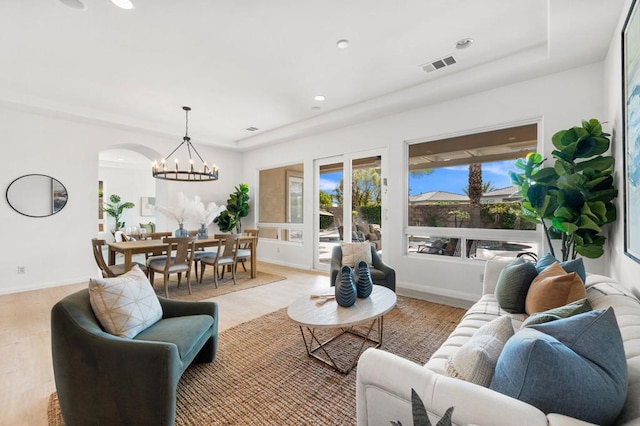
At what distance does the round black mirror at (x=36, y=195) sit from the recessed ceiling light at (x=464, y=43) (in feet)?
20.2

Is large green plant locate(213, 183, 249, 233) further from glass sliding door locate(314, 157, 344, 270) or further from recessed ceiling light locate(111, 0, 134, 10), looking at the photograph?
recessed ceiling light locate(111, 0, 134, 10)

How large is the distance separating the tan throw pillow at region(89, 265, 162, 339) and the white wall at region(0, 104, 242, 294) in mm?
4181

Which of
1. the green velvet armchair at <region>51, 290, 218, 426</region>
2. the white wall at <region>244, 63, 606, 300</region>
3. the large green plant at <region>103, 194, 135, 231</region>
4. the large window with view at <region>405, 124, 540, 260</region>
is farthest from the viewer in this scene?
the large green plant at <region>103, 194, 135, 231</region>

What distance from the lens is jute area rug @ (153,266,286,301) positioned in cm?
424

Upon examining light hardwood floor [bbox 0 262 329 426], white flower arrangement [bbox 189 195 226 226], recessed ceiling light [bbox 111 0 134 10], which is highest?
recessed ceiling light [bbox 111 0 134 10]

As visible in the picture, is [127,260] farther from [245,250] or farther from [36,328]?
[245,250]

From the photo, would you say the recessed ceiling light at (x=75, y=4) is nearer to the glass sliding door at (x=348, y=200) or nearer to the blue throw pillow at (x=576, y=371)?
the blue throw pillow at (x=576, y=371)

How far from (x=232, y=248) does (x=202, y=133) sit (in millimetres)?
2839

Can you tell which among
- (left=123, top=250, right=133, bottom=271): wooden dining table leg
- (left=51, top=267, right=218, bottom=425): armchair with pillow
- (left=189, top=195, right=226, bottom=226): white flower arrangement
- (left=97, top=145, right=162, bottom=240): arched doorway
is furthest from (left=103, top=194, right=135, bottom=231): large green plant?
(left=51, top=267, right=218, bottom=425): armchair with pillow

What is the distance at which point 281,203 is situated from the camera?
681cm

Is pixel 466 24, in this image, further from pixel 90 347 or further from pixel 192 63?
pixel 90 347

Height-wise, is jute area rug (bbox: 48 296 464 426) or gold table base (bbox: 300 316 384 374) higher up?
gold table base (bbox: 300 316 384 374)

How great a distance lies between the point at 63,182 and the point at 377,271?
5.32 meters

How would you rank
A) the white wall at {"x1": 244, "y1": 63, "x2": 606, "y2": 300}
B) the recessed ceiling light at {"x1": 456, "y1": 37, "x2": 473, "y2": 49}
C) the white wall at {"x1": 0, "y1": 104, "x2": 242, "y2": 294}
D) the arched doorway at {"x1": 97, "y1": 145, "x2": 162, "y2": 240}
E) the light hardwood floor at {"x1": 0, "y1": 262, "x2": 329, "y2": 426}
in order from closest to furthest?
the light hardwood floor at {"x1": 0, "y1": 262, "x2": 329, "y2": 426} < the recessed ceiling light at {"x1": 456, "y1": 37, "x2": 473, "y2": 49} < the white wall at {"x1": 244, "y1": 63, "x2": 606, "y2": 300} < the white wall at {"x1": 0, "y1": 104, "x2": 242, "y2": 294} < the arched doorway at {"x1": 97, "y1": 145, "x2": 162, "y2": 240}
